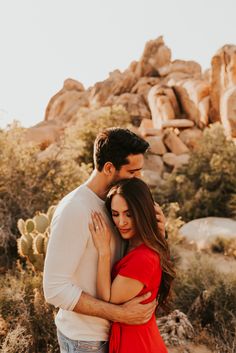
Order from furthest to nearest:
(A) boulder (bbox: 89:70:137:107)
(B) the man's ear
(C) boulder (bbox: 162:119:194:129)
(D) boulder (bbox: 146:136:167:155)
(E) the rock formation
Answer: (A) boulder (bbox: 89:70:137:107) → (C) boulder (bbox: 162:119:194:129) → (D) boulder (bbox: 146:136:167:155) → (E) the rock formation → (B) the man's ear

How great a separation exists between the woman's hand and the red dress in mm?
129

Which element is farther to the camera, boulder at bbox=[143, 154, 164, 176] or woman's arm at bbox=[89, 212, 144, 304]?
boulder at bbox=[143, 154, 164, 176]

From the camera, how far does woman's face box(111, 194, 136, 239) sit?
2.24 m

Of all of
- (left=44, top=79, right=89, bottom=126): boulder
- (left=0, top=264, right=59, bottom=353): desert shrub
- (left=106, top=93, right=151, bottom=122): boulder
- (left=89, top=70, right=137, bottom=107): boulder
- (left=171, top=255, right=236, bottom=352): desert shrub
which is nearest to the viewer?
(left=0, top=264, right=59, bottom=353): desert shrub

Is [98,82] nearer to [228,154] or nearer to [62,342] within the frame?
[228,154]

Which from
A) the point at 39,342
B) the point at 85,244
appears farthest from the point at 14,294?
the point at 85,244

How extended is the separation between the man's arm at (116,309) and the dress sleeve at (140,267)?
12cm

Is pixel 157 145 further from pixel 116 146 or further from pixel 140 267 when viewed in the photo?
pixel 140 267

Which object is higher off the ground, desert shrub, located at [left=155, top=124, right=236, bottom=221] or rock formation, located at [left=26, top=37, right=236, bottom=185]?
rock formation, located at [left=26, top=37, right=236, bottom=185]

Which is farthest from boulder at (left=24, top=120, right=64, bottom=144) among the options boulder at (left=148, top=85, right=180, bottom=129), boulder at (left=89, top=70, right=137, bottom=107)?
boulder at (left=89, top=70, right=137, bottom=107)

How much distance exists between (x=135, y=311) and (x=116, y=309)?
0.10 metres

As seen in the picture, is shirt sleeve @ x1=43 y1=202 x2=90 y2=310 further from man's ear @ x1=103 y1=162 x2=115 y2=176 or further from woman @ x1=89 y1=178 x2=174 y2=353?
man's ear @ x1=103 y1=162 x2=115 y2=176

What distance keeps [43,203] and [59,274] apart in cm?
740

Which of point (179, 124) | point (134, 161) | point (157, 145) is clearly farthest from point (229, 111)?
point (134, 161)
